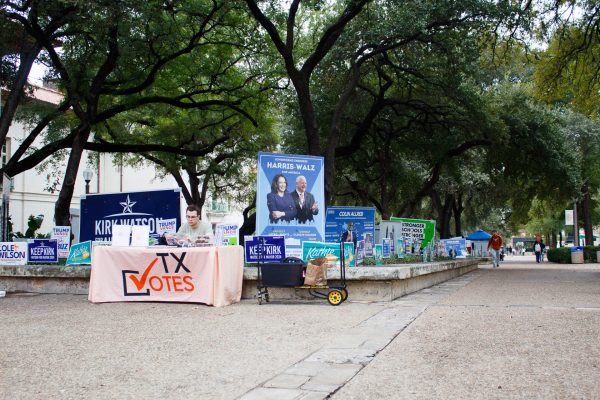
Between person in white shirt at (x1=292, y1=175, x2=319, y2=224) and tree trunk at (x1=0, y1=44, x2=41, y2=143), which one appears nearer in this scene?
person in white shirt at (x1=292, y1=175, x2=319, y2=224)

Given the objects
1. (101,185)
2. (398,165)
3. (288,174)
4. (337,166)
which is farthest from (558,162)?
(101,185)

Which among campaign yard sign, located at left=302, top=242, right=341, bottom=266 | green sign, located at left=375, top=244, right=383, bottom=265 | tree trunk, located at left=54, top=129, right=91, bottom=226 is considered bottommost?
green sign, located at left=375, top=244, right=383, bottom=265

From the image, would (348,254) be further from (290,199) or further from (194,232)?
(194,232)

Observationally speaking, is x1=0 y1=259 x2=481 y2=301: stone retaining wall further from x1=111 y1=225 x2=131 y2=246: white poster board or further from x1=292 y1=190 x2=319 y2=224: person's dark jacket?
x1=292 y1=190 x2=319 y2=224: person's dark jacket

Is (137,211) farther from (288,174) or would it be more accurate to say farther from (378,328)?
(378,328)

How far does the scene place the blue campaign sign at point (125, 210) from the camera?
14164 mm

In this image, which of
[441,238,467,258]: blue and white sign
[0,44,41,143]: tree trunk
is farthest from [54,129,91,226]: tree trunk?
[441,238,467,258]: blue and white sign

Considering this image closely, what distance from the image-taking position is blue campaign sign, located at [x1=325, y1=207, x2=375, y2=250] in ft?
59.5

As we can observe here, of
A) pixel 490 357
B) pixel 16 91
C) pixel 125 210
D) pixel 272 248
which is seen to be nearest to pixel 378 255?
pixel 272 248

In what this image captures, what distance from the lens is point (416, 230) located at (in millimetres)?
19875

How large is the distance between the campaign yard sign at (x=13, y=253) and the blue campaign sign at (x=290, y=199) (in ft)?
18.2

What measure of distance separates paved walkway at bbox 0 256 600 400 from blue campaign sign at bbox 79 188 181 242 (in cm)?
372

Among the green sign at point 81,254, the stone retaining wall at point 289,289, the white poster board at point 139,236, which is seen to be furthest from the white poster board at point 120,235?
the green sign at point 81,254

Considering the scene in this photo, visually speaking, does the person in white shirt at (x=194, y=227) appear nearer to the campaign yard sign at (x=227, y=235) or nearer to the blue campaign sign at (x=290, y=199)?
the campaign yard sign at (x=227, y=235)
